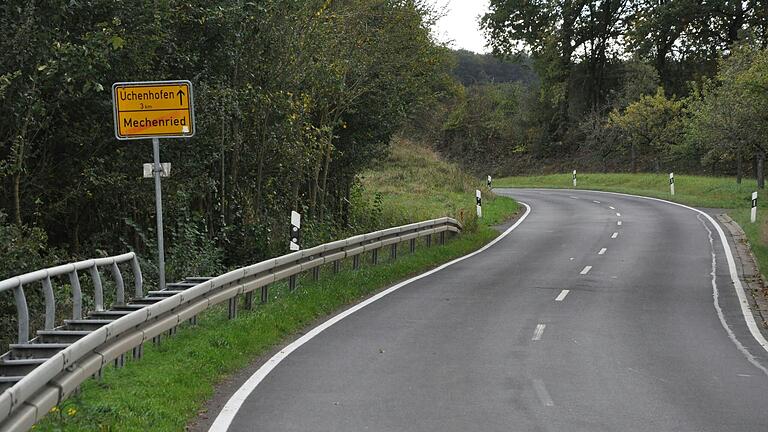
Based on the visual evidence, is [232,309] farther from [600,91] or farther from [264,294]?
[600,91]

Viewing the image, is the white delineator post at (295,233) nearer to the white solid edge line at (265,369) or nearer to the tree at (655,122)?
the white solid edge line at (265,369)

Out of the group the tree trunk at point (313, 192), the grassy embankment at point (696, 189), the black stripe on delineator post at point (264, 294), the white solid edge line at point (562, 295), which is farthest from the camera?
the grassy embankment at point (696, 189)

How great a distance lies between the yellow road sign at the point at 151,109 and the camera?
11.3 m

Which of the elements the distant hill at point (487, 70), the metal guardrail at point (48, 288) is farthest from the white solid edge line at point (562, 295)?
the distant hill at point (487, 70)

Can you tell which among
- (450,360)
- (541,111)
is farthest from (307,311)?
(541,111)

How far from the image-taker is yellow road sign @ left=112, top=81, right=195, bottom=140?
37.0 feet

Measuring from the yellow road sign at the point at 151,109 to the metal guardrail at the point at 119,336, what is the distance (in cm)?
204

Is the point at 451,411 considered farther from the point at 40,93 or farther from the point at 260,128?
the point at 260,128

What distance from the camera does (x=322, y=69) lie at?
18203mm

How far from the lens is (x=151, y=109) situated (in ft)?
37.1

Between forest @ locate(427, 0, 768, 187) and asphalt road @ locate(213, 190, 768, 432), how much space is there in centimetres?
3427

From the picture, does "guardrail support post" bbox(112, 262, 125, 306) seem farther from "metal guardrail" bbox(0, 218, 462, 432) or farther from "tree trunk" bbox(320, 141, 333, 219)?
"tree trunk" bbox(320, 141, 333, 219)

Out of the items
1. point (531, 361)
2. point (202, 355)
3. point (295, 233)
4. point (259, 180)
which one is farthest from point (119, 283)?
point (259, 180)

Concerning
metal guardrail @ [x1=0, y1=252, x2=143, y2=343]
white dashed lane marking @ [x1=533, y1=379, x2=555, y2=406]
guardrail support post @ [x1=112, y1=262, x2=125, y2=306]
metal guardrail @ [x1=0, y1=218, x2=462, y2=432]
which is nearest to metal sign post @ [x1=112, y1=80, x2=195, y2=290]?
metal guardrail @ [x1=0, y1=218, x2=462, y2=432]
